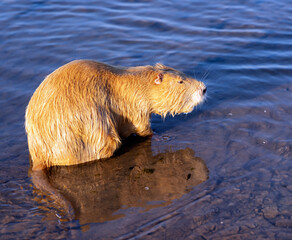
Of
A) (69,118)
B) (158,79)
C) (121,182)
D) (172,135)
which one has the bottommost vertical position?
(121,182)

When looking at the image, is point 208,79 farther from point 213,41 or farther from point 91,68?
point 91,68

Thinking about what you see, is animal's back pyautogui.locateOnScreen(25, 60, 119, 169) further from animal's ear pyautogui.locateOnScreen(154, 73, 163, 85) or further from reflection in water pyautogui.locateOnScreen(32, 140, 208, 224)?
animal's ear pyautogui.locateOnScreen(154, 73, 163, 85)

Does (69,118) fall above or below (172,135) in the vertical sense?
above

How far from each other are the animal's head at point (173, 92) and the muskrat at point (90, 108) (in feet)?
0.04

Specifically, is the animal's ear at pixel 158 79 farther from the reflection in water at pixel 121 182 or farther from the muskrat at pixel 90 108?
the reflection in water at pixel 121 182

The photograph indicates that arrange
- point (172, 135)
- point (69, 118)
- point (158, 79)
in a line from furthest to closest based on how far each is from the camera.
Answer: point (172, 135) → point (158, 79) → point (69, 118)

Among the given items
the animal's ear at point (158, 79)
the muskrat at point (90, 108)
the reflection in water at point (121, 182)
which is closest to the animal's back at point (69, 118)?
the muskrat at point (90, 108)

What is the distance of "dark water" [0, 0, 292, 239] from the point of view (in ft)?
12.2

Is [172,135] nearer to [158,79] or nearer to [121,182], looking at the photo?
[158,79]

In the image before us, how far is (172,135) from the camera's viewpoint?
16.7 ft

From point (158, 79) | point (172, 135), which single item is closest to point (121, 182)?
point (172, 135)

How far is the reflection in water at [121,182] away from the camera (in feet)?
12.9

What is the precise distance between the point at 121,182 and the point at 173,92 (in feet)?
4.22

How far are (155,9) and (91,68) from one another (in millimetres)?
4349
